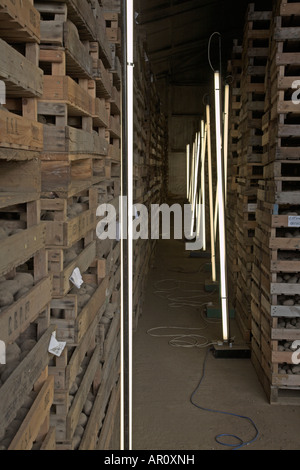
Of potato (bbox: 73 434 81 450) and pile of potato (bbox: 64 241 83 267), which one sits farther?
pile of potato (bbox: 64 241 83 267)

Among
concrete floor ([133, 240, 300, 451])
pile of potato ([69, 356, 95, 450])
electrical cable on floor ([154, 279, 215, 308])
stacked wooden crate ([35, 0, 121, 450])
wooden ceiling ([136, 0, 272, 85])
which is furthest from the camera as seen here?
wooden ceiling ([136, 0, 272, 85])

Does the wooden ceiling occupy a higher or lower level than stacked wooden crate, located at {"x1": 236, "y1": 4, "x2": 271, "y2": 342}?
higher

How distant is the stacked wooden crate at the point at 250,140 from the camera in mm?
7895

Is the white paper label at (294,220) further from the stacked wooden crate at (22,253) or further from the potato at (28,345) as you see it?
the potato at (28,345)

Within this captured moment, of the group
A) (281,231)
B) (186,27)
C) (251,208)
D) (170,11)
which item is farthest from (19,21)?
(186,27)

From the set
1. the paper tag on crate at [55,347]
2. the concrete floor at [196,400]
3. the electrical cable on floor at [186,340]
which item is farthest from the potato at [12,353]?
the electrical cable on floor at [186,340]

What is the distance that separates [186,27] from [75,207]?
763 inches

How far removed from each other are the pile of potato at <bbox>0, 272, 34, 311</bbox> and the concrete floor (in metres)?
2.99

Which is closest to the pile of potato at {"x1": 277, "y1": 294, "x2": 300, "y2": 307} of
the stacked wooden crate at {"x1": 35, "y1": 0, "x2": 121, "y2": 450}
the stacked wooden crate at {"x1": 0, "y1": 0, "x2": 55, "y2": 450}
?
the stacked wooden crate at {"x1": 35, "y1": 0, "x2": 121, "y2": 450}

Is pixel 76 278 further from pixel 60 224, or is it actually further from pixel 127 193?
pixel 127 193

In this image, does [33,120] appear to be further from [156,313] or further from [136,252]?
[156,313]

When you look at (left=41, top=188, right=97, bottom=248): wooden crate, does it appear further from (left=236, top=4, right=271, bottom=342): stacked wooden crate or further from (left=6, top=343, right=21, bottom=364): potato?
(left=236, top=4, right=271, bottom=342): stacked wooden crate

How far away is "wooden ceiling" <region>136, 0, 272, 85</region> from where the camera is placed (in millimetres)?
19141

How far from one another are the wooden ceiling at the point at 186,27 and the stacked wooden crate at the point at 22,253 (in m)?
15.5
